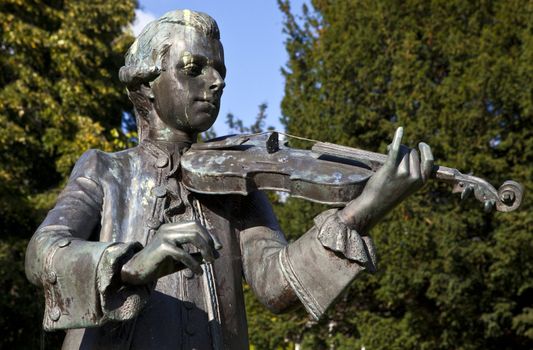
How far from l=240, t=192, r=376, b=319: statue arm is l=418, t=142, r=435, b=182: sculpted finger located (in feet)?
1.18

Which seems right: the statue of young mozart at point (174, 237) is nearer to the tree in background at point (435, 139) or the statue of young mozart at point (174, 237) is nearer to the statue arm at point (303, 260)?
the statue arm at point (303, 260)

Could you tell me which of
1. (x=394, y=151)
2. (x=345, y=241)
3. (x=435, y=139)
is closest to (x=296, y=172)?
(x=345, y=241)

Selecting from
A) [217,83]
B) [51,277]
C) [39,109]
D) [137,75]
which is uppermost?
[39,109]

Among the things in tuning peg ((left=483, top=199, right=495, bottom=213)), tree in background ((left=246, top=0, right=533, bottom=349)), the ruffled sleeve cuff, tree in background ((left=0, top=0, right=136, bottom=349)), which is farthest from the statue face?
tree in background ((left=246, top=0, right=533, bottom=349))

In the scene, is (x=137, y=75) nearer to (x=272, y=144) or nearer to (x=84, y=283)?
(x=272, y=144)

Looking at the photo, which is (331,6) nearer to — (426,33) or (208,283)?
(426,33)

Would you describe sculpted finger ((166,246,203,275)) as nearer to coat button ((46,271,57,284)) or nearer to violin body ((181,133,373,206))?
coat button ((46,271,57,284))

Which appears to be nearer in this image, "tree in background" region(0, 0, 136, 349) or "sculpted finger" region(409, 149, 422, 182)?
"sculpted finger" region(409, 149, 422, 182)

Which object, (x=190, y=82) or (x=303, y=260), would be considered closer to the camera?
(x=303, y=260)

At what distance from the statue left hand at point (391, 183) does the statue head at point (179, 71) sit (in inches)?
36.1

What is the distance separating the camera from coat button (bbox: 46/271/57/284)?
390 centimetres

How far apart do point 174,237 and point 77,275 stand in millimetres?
436

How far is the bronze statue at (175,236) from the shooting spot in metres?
3.77

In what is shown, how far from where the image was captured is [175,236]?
11.9 feet
